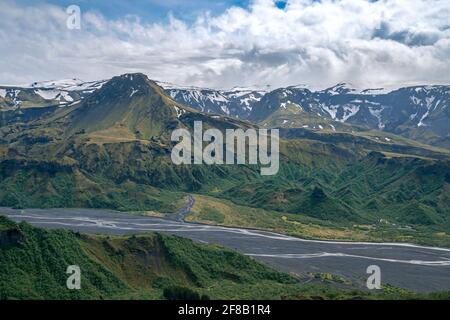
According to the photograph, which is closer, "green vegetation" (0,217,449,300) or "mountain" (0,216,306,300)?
"green vegetation" (0,217,449,300)

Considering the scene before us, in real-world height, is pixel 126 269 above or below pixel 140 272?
above

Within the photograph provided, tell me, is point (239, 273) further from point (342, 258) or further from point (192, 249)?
point (342, 258)

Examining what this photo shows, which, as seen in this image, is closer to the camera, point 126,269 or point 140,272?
point 140,272

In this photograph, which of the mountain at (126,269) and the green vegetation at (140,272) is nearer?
the green vegetation at (140,272)

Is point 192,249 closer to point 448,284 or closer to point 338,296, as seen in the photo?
point 338,296
